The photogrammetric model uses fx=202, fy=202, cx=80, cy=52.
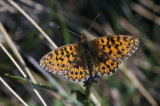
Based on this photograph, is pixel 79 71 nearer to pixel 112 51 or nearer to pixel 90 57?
pixel 90 57

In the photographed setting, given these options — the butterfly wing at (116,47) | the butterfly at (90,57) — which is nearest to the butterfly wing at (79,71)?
the butterfly at (90,57)

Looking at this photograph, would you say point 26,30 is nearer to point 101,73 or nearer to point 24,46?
point 24,46

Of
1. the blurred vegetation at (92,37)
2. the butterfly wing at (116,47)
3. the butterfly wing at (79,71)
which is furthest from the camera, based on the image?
the blurred vegetation at (92,37)

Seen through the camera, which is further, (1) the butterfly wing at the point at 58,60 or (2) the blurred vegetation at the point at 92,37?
(2) the blurred vegetation at the point at 92,37

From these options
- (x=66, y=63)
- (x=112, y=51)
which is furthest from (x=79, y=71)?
(x=112, y=51)

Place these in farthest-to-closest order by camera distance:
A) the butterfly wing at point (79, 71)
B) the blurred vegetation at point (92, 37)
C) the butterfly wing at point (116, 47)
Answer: the blurred vegetation at point (92, 37)
the butterfly wing at point (116, 47)
the butterfly wing at point (79, 71)

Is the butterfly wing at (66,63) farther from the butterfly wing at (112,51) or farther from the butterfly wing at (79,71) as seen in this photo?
the butterfly wing at (112,51)

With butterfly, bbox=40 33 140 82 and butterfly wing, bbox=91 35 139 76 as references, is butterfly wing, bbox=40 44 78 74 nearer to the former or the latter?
butterfly, bbox=40 33 140 82
